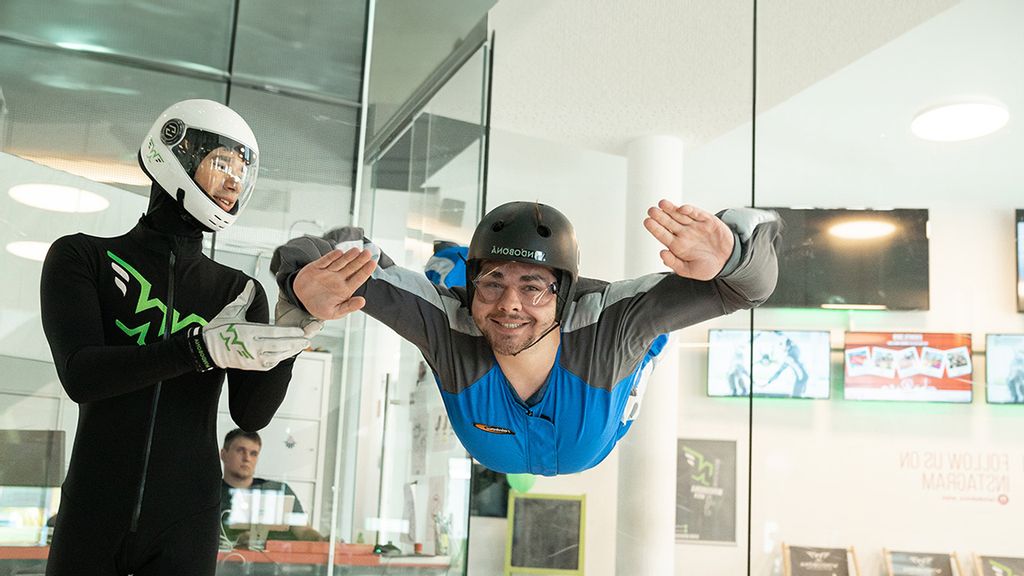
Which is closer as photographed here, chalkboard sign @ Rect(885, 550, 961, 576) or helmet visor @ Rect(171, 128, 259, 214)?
helmet visor @ Rect(171, 128, 259, 214)

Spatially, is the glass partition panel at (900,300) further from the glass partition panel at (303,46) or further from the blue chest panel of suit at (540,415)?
the blue chest panel of suit at (540,415)

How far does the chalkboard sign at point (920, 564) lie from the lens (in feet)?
13.4

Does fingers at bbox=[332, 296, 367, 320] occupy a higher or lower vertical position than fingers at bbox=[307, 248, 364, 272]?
lower

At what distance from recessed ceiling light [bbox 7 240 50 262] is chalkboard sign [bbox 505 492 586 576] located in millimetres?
2857

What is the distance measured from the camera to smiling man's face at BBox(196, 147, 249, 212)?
2.30 metres

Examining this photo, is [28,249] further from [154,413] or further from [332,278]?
[332,278]

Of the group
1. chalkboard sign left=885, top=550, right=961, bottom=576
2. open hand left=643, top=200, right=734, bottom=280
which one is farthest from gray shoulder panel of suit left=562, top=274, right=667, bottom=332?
chalkboard sign left=885, top=550, right=961, bottom=576

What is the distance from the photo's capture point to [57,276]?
6.88 ft

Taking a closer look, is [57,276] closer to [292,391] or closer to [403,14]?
[292,391]

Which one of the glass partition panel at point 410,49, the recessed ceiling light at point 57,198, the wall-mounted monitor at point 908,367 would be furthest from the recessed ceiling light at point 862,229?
the recessed ceiling light at point 57,198

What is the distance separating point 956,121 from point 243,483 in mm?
3735

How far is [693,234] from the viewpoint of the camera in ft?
6.37

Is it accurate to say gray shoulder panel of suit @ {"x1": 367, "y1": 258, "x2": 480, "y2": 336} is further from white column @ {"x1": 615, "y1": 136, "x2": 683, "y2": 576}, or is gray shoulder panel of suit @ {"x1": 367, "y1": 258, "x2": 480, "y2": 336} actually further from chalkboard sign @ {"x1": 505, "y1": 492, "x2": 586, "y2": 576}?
chalkboard sign @ {"x1": 505, "y1": 492, "x2": 586, "y2": 576}

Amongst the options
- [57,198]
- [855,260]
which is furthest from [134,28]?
[855,260]
